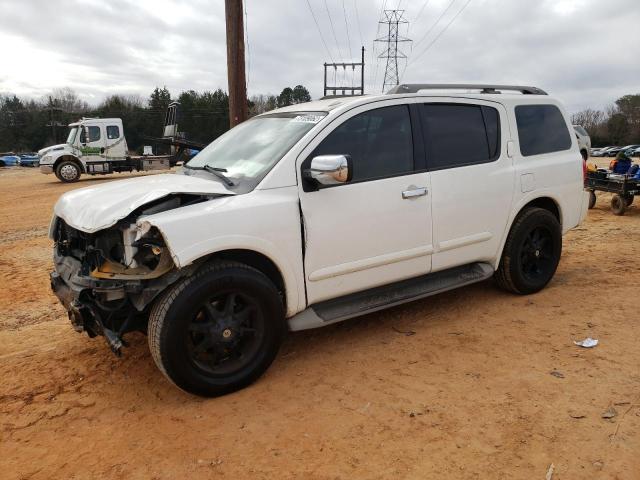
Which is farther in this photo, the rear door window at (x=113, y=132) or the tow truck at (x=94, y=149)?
the rear door window at (x=113, y=132)

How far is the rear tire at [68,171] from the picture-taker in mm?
21328

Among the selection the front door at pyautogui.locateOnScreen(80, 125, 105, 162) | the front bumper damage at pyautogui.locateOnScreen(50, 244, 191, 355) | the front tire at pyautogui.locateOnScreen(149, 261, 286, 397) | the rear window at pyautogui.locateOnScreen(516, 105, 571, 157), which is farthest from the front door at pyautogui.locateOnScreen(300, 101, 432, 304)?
the front door at pyautogui.locateOnScreen(80, 125, 105, 162)

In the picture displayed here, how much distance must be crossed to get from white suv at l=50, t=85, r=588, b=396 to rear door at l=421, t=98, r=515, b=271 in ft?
0.04

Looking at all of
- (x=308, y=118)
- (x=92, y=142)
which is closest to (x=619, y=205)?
(x=308, y=118)

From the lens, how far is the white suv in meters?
3.04

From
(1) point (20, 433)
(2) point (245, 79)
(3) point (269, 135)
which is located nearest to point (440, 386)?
(3) point (269, 135)

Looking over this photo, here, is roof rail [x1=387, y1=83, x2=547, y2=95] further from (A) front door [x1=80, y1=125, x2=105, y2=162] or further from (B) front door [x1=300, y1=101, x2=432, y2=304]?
(A) front door [x1=80, y1=125, x2=105, y2=162]

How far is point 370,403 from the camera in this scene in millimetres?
3062

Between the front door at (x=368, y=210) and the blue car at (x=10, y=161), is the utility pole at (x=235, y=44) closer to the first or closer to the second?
the front door at (x=368, y=210)

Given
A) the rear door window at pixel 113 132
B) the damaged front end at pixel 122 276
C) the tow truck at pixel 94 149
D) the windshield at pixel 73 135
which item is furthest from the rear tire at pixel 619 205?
the windshield at pixel 73 135

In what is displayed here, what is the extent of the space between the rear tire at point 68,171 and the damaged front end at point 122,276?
2048 cm

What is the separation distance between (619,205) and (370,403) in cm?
904

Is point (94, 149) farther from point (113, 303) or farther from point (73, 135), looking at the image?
point (113, 303)

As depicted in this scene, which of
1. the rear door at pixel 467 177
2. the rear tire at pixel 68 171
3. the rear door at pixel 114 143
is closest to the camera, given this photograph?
the rear door at pixel 467 177
